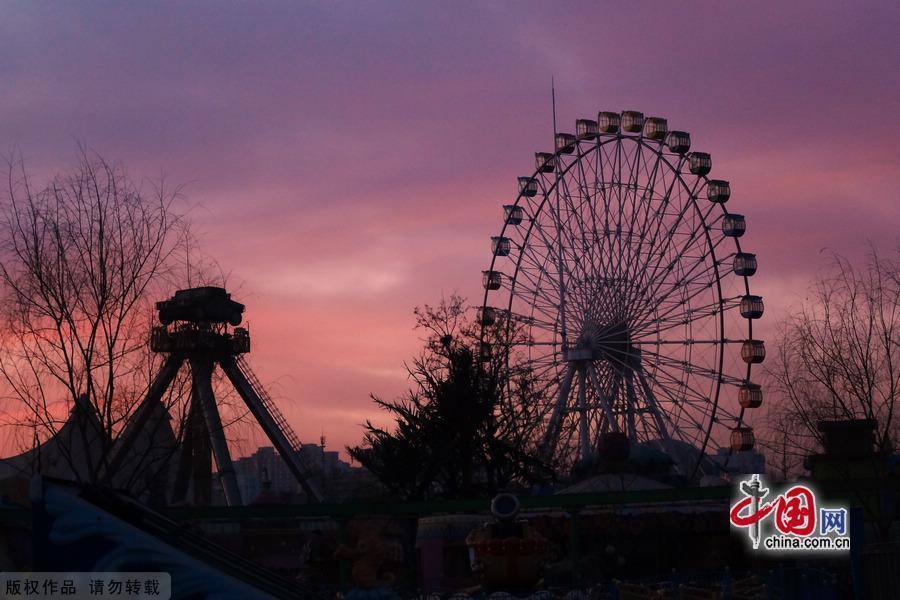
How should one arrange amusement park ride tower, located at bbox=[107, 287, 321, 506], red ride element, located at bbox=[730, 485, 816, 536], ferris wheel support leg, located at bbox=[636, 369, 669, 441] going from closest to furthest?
red ride element, located at bbox=[730, 485, 816, 536]
ferris wheel support leg, located at bbox=[636, 369, 669, 441]
amusement park ride tower, located at bbox=[107, 287, 321, 506]

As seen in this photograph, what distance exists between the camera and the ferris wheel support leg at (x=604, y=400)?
4784 cm

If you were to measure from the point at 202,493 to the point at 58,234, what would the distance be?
40.9 meters

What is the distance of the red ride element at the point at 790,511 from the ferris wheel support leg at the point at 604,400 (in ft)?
78.3

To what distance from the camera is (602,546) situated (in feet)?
107

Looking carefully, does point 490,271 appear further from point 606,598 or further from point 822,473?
point 606,598

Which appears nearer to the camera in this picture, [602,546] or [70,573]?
[70,573]

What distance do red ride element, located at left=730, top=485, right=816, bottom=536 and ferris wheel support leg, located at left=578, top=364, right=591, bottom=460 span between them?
79.0 feet

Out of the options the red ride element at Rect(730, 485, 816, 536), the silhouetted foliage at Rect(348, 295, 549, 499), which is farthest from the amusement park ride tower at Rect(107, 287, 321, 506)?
the red ride element at Rect(730, 485, 816, 536)

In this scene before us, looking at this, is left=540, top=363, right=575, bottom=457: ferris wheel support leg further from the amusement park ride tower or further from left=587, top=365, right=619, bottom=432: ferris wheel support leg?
the amusement park ride tower

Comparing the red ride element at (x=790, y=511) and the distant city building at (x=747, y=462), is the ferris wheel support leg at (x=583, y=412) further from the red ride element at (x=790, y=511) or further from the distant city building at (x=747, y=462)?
the red ride element at (x=790, y=511)

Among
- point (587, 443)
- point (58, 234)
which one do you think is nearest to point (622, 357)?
point (587, 443)

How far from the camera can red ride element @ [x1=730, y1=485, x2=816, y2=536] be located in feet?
75.0

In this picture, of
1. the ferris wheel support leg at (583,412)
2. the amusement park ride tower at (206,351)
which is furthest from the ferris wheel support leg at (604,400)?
the amusement park ride tower at (206,351)

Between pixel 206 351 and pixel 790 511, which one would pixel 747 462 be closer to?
pixel 206 351
